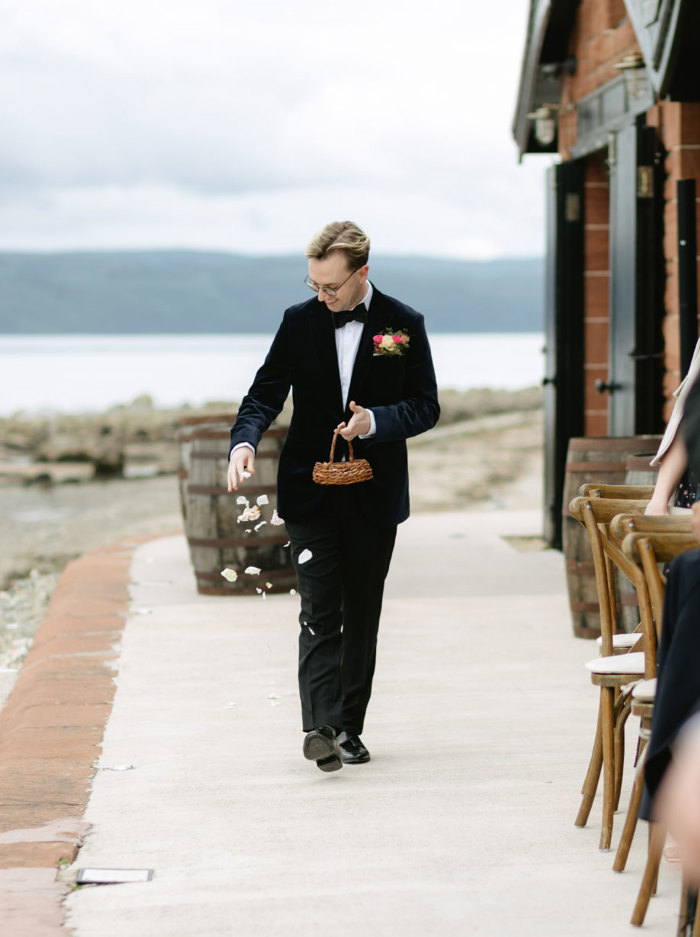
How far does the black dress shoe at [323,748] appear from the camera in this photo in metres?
4.35

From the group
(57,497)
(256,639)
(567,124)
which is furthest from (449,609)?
(57,497)

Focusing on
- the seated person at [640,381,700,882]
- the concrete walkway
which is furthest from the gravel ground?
the seated person at [640,381,700,882]

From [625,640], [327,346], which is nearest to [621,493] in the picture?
[625,640]

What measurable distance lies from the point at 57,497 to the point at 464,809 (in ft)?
56.0

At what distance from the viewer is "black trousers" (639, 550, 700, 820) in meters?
2.62

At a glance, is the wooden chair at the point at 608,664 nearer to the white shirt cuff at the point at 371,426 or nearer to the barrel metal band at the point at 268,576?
the white shirt cuff at the point at 371,426

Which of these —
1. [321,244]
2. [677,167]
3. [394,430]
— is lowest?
[394,430]

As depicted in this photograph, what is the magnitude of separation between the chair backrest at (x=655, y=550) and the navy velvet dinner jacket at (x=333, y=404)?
1531 millimetres

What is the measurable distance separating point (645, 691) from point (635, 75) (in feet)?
17.4

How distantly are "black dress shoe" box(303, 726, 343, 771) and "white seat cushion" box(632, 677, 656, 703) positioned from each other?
1.38 m

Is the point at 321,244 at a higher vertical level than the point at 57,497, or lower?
higher

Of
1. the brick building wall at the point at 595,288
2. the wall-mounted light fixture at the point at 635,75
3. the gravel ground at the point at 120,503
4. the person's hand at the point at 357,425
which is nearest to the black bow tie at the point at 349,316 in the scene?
the person's hand at the point at 357,425

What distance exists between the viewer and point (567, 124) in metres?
10.1

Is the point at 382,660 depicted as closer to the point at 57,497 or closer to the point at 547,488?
the point at 547,488
